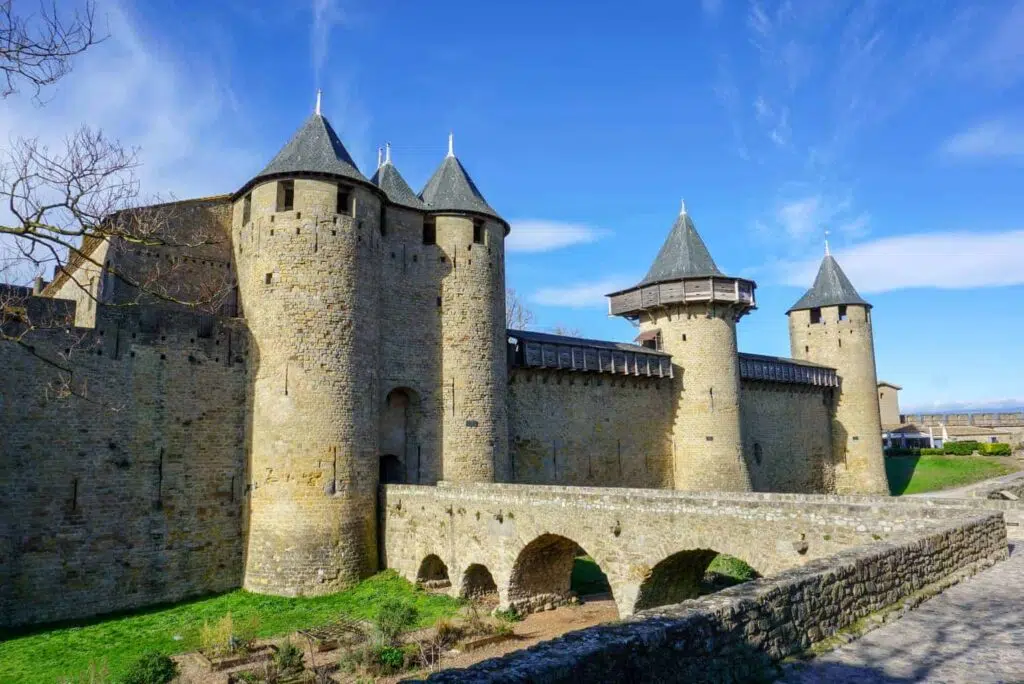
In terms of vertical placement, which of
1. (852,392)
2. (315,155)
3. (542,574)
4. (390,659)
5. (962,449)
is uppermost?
(315,155)

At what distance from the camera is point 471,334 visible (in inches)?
753

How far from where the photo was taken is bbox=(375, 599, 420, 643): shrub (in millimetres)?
12391

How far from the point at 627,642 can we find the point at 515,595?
410 inches

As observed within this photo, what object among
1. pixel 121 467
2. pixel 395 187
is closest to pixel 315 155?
pixel 395 187

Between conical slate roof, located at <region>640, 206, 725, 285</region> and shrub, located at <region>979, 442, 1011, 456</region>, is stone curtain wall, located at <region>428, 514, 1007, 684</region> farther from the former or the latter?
shrub, located at <region>979, 442, 1011, 456</region>

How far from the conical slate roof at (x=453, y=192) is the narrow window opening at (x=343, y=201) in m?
2.85

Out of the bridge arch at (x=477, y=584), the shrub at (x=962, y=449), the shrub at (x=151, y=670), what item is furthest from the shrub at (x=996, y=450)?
the shrub at (x=151, y=670)

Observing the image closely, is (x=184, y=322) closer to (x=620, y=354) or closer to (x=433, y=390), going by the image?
(x=433, y=390)

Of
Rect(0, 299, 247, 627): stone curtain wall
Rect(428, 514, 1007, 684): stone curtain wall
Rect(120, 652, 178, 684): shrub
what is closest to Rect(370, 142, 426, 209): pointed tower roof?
Rect(0, 299, 247, 627): stone curtain wall

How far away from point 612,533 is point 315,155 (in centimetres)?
1179

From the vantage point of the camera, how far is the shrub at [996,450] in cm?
3350

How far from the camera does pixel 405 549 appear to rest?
16031mm

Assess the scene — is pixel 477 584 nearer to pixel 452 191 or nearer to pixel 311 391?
pixel 311 391

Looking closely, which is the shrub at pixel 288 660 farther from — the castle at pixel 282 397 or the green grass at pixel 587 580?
the green grass at pixel 587 580
